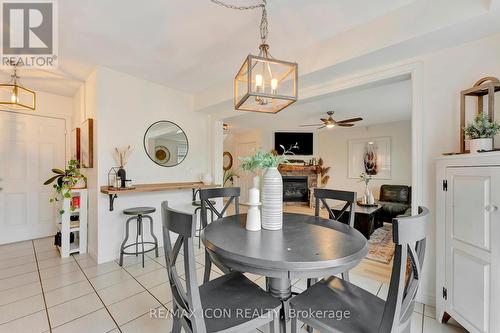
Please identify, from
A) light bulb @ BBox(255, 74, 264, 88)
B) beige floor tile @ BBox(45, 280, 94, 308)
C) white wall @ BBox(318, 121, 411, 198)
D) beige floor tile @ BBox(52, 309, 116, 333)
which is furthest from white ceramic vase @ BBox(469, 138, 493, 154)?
white wall @ BBox(318, 121, 411, 198)

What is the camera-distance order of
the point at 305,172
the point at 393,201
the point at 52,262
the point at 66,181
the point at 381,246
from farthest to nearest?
the point at 305,172 → the point at 393,201 → the point at 381,246 → the point at 66,181 → the point at 52,262

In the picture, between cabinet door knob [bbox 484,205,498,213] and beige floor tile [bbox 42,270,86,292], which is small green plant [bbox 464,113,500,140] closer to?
cabinet door knob [bbox 484,205,498,213]

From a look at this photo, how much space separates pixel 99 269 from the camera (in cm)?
274

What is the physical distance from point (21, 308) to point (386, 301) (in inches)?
112

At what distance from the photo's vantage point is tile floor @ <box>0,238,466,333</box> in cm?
177

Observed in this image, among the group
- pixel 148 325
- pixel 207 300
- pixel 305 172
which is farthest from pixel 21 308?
pixel 305 172

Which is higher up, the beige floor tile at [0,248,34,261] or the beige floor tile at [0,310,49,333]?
the beige floor tile at [0,248,34,261]

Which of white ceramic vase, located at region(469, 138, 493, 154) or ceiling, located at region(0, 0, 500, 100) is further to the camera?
ceiling, located at region(0, 0, 500, 100)

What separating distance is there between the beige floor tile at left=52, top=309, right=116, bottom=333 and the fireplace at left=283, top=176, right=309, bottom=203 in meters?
5.94

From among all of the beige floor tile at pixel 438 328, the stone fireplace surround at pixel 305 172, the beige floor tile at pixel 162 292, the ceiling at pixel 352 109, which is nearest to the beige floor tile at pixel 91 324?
the beige floor tile at pixel 162 292

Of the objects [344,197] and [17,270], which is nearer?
[344,197]

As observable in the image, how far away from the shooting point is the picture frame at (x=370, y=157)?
6.08m

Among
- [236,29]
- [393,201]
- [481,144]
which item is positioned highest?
[236,29]

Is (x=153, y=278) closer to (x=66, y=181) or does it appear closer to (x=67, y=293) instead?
(x=67, y=293)
